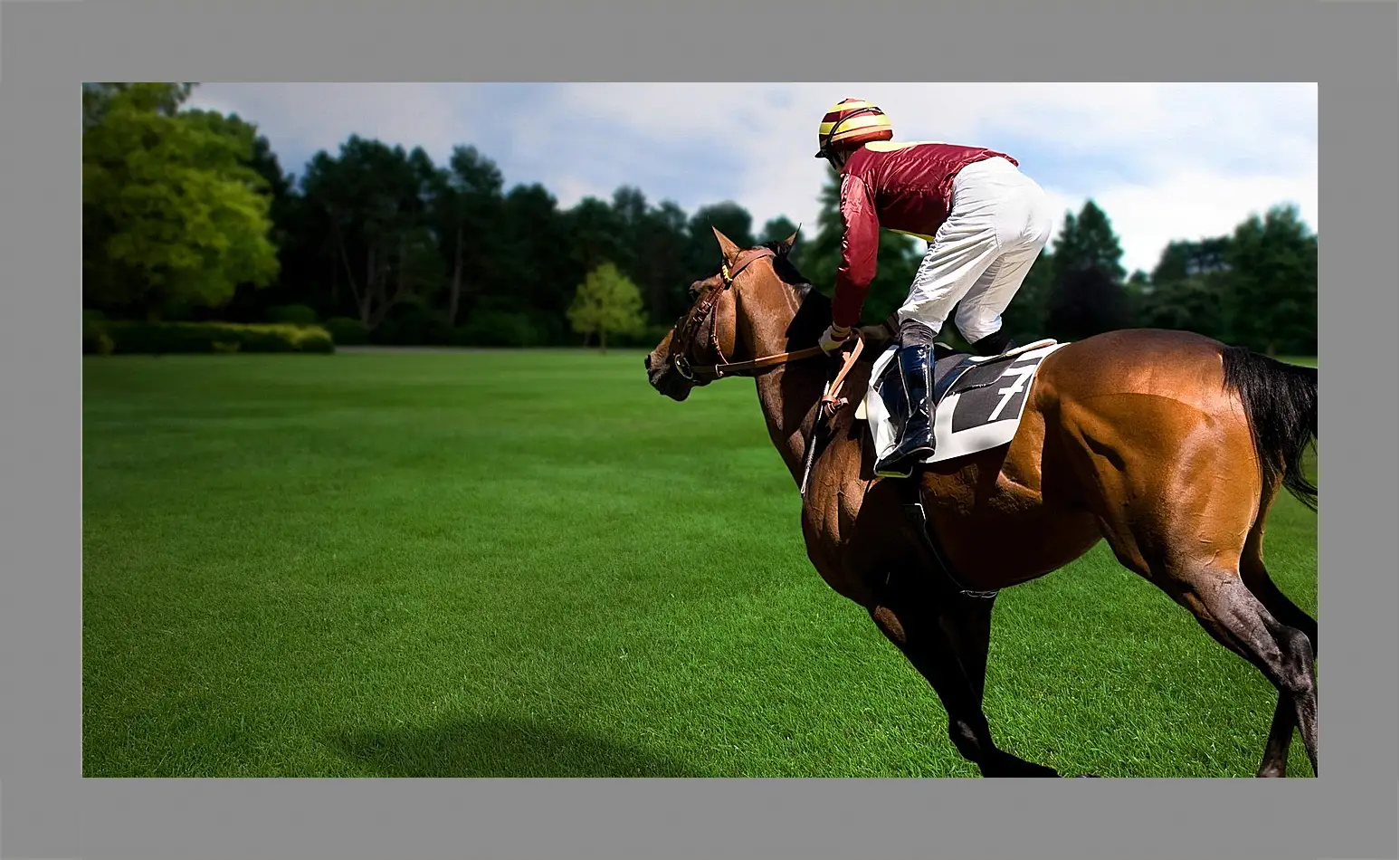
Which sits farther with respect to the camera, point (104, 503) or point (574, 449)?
point (574, 449)

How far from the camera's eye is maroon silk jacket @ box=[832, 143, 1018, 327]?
325 centimetres

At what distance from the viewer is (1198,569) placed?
2.66 metres

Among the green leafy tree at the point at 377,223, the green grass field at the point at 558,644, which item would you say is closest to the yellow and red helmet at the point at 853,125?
the green grass field at the point at 558,644

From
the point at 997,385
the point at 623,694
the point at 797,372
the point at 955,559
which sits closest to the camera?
the point at 997,385

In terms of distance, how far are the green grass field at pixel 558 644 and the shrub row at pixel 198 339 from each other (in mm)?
21998

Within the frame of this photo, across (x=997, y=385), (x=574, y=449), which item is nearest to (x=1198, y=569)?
(x=997, y=385)

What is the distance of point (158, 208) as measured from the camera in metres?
31.3

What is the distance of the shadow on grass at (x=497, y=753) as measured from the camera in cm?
398

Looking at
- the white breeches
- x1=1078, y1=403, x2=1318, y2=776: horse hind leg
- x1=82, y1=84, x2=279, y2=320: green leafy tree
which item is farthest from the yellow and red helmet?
x1=82, y1=84, x2=279, y2=320: green leafy tree

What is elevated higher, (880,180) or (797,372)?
(880,180)

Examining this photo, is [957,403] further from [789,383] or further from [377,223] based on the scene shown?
[377,223]

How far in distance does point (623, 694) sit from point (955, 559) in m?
2.08

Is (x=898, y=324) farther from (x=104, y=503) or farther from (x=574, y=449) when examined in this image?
(x=574, y=449)

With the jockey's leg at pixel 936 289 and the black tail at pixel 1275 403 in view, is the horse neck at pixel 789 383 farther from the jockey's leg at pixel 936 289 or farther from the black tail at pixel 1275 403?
the black tail at pixel 1275 403
